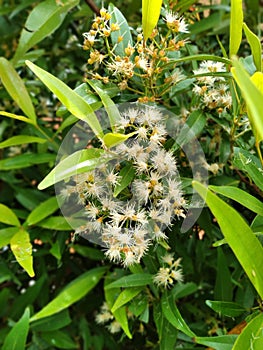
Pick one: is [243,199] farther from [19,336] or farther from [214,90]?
[19,336]

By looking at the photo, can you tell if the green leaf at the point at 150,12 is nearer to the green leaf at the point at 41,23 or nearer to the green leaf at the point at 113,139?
the green leaf at the point at 113,139

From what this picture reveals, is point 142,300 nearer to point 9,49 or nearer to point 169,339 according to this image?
point 169,339

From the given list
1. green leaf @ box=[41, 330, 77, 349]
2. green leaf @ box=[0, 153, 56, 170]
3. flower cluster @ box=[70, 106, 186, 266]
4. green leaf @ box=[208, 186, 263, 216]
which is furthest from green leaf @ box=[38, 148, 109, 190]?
green leaf @ box=[41, 330, 77, 349]

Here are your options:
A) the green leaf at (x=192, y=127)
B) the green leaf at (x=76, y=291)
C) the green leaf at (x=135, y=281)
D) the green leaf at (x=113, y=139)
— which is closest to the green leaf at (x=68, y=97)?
the green leaf at (x=113, y=139)

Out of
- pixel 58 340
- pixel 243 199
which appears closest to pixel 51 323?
pixel 58 340

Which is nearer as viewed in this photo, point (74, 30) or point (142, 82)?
point (142, 82)

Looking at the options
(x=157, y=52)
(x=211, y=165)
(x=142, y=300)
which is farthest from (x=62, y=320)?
(x=157, y=52)

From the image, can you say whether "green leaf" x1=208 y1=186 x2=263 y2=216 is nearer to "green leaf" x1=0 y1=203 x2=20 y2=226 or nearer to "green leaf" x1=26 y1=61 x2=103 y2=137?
"green leaf" x1=26 y1=61 x2=103 y2=137
